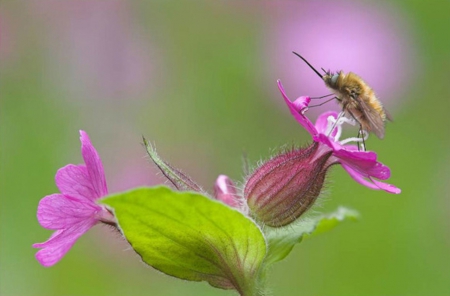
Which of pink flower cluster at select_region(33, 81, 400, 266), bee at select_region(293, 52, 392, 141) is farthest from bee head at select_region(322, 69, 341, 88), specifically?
pink flower cluster at select_region(33, 81, 400, 266)

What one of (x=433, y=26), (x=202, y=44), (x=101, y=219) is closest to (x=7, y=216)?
(x=202, y=44)

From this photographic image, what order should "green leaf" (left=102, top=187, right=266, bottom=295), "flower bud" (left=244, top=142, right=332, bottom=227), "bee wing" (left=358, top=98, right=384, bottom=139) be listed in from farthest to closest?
"bee wing" (left=358, top=98, right=384, bottom=139), "flower bud" (left=244, top=142, right=332, bottom=227), "green leaf" (left=102, top=187, right=266, bottom=295)

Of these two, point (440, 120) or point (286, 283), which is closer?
point (286, 283)

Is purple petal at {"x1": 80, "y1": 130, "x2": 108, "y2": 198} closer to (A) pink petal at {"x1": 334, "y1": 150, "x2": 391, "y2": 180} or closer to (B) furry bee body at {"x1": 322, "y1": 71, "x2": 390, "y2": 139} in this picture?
(A) pink petal at {"x1": 334, "y1": 150, "x2": 391, "y2": 180}

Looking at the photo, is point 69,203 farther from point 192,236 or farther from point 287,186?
point 287,186

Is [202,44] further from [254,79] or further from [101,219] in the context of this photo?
[101,219]

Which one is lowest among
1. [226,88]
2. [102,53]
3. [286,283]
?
[286,283]

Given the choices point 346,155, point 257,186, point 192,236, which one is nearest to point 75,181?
point 192,236
